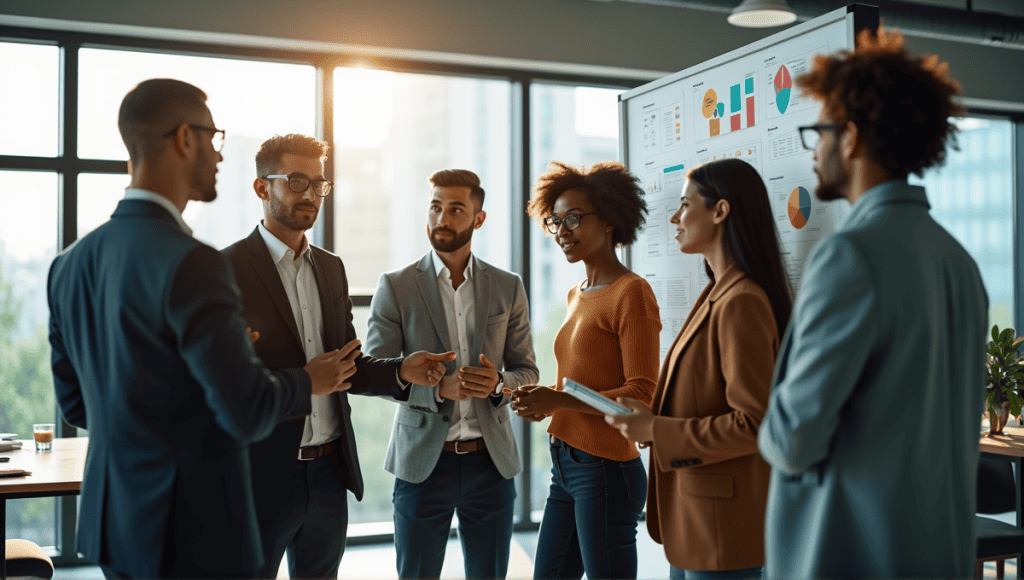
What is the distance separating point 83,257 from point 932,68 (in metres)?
1.71

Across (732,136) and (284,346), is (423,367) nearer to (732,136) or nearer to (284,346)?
(284,346)

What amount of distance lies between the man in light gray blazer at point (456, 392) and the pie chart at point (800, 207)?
1057 millimetres

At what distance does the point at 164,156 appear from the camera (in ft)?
5.55

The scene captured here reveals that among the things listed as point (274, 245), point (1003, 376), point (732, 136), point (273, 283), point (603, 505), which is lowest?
point (603, 505)

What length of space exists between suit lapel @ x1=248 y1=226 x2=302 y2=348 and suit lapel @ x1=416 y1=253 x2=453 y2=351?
579 mm

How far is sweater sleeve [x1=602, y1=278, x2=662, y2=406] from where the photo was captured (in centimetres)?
249

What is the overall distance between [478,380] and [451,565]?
2.14m

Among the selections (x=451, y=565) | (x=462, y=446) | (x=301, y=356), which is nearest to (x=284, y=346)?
(x=301, y=356)

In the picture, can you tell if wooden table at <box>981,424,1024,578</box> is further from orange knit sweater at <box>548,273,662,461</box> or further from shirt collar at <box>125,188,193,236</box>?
shirt collar at <box>125,188,193,236</box>

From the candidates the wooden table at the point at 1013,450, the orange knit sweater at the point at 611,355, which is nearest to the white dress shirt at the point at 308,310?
the orange knit sweater at the point at 611,355

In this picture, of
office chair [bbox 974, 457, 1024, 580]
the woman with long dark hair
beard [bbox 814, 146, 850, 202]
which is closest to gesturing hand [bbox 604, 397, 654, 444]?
the woman with long dark hair

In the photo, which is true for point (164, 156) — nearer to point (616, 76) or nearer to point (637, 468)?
point (637, 468)

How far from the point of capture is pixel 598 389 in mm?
2580

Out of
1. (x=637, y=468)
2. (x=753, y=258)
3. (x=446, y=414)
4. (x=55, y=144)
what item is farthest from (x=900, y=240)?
(x=55, y=144)
